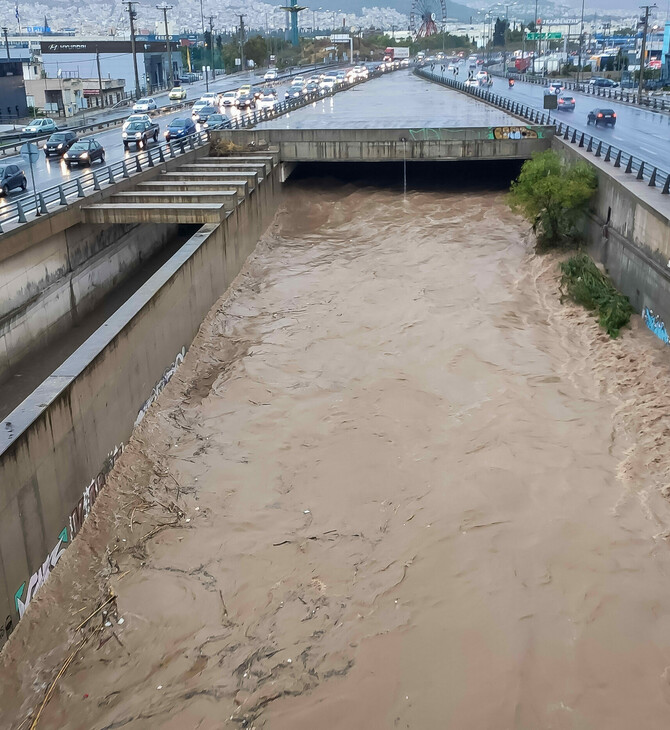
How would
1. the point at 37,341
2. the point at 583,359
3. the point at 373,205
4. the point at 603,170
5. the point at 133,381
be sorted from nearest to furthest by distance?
the point at 133,381, the point at 583,359, the point at 37,341, the point at 603,170, the point at 373,205

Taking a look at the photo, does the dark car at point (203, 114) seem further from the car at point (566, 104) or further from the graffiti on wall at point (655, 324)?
the graffiti on wall at point (655, 324)

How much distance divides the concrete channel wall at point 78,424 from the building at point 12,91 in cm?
6497

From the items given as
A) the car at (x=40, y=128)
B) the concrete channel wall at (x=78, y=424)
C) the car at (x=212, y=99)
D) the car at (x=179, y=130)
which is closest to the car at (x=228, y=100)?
the car at (x=212, y=99)

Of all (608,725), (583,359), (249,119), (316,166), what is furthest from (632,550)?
(249,119)

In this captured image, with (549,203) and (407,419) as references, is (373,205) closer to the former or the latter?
(549,203)

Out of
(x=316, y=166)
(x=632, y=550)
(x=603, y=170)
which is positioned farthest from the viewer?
(x=316, y=166)

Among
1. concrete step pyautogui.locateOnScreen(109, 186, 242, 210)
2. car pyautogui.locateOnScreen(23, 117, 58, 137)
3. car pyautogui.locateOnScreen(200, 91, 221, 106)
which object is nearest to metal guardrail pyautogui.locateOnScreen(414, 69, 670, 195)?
concrete step pyautogui.locateOnScreen(109, 186, 242, 210)

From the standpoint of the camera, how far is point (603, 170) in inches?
1112

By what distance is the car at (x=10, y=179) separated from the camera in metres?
28.6

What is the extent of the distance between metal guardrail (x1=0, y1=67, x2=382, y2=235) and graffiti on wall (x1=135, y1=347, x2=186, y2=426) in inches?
238

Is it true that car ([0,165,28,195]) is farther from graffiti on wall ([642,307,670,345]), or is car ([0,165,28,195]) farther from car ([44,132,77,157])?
graffiti on wall ([642,307,670,345])

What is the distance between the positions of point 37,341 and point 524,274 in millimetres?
17018

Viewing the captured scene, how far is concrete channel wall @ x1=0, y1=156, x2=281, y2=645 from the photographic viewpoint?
39.5ft

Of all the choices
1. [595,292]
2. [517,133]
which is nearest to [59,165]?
[517,133]
